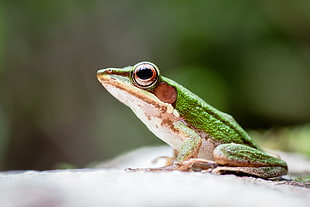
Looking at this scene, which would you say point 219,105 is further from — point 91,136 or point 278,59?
point 91,136

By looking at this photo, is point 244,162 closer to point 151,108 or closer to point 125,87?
point 151,108

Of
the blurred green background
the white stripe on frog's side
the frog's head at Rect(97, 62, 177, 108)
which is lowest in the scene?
the white stripe on frog's side

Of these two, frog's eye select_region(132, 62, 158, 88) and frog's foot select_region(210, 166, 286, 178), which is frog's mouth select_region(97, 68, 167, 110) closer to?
frog's eye select_region(132, 62, 158, 88)

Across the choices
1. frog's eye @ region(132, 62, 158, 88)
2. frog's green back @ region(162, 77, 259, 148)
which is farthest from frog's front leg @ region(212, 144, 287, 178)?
frog's eye @ region(132, 62, 158, 88)

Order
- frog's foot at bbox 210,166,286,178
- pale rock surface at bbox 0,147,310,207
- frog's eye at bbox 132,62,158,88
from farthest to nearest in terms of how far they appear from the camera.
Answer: frog's eye at bbox 132,62,158,88, frog's foot at bbox 210,166,286,178, pale rock surface at bbox 0,147,310,207

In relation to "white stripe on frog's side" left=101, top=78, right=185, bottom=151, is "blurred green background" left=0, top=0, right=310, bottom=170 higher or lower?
higher

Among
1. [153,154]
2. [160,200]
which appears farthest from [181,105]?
[153,154]

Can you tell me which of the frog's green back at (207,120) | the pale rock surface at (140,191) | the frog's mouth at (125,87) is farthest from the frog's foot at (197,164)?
the frog's mouth at (125,87)

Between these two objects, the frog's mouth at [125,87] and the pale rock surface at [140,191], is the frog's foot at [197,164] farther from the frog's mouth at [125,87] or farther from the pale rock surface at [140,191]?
the frog's mouth at [125,87]
